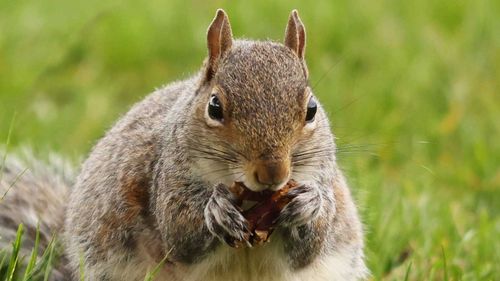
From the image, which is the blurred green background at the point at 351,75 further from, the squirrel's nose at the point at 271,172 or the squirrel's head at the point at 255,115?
the squirrel's nose at the point at 271,172

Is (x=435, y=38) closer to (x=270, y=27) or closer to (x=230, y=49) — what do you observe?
(x=270, y=27)

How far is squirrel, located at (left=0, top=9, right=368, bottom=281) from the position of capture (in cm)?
267

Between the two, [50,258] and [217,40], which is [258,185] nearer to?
[217,40]

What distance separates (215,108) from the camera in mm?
2703

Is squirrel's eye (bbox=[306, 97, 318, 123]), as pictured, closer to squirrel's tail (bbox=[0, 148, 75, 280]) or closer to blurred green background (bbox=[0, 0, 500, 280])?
squirrel's tail (bbox=[0, 148, 75, 280])

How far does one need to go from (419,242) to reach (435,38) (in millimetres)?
2343

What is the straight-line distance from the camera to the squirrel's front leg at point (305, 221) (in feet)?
9.06

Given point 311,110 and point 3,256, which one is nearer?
point 311,110

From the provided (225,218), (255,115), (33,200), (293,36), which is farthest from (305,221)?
(33,200)

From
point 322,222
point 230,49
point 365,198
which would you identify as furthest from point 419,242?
point 230,49

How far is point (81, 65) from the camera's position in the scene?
5824 millimetres

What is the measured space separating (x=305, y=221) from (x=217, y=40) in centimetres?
51

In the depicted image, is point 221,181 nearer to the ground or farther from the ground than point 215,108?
nearer to the ground

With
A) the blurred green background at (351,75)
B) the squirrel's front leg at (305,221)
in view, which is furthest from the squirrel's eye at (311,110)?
the blurred green background at (351,75)
